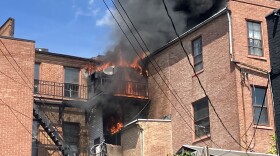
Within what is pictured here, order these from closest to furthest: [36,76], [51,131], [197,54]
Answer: [197,54], [51,131], [36,76]

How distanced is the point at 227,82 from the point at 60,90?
10.2m

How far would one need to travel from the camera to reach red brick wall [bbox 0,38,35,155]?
78.7 ft

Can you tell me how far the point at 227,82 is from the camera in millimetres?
22562

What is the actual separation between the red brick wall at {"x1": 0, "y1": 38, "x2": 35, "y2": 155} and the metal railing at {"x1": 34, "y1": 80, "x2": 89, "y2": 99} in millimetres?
3704

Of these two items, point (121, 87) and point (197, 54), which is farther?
point (121, 87)

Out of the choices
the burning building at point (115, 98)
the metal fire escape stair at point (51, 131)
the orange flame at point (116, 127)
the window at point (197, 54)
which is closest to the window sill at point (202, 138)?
the window at point (197, 54)

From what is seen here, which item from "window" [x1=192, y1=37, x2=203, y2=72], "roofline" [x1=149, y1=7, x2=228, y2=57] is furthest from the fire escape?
"window" [x1=192, y1=37, x2=203, y2=72]

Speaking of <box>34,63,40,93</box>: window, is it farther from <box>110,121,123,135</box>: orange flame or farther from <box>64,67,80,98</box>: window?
<box>110,121,123,135</box>: orange flame

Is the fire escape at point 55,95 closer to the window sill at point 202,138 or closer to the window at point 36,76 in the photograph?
the window at point 36,76

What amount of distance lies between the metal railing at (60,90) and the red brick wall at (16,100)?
3.70 metres

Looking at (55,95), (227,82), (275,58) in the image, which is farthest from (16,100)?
(275,58)

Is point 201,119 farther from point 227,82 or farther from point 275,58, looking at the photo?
point 275,58

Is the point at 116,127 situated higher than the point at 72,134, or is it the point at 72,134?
the point at 116,127

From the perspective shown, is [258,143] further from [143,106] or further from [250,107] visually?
[143,106]
